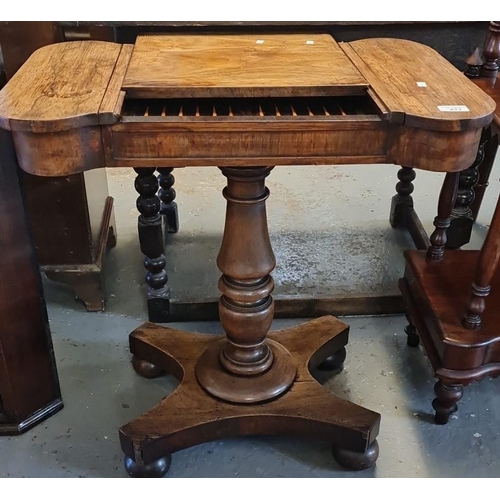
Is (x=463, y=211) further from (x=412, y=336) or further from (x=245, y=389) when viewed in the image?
(x=245, y=389)

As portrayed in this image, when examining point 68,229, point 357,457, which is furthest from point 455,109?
point 68,229

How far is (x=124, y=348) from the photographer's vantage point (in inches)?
72.6

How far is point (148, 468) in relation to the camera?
1414 mm

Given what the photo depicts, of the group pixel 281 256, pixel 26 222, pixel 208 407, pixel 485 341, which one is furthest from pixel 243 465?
pixel 281 256

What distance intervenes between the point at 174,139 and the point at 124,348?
3.17 ft

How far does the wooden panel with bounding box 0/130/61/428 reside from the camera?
4.37ft

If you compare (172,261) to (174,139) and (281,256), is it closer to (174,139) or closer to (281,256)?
(281,256)

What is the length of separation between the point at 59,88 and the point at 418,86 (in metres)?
0.65

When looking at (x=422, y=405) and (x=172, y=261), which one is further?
(x=172, y=261)

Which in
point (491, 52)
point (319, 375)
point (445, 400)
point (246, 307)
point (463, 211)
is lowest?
point (319, 375)

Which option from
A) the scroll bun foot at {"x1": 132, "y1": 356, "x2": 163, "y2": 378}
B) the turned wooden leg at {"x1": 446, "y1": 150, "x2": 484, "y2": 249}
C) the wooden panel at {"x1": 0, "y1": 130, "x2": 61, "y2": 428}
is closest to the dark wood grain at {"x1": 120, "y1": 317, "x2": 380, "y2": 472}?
the scroll bun foot at {"x1": 132, "y1": 356, "x2": 163, "y2": 378}

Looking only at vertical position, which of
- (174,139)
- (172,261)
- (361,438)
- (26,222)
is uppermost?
(174,139)

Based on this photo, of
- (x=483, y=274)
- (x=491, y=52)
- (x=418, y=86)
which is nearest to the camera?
(x=418, y=86)
